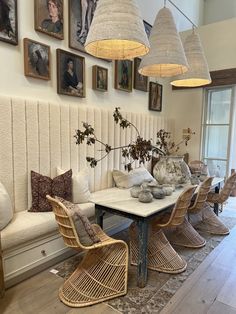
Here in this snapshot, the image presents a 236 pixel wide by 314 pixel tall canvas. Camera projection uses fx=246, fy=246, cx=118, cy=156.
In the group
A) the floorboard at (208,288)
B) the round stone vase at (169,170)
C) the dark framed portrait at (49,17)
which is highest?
the dark framed portrait at (49,17)

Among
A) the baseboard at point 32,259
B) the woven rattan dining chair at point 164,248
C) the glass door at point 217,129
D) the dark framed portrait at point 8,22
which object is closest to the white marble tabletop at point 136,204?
the woven rattan dining chair at point 164,248

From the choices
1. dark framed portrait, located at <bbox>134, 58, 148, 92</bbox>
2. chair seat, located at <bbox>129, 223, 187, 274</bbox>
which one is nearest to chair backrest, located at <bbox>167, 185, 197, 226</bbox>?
chair seat, located at <bbox>129, 223, 187, 274</bbox>

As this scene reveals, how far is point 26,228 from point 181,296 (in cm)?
145

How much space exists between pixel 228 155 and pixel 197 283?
333cm

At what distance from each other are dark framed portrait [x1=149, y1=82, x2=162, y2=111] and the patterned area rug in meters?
2.95

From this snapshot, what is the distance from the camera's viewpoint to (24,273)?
2246mm

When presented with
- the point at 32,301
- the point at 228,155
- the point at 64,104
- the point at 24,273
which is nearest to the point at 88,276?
the point at 32,301

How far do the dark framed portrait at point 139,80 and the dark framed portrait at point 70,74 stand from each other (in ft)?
4.23

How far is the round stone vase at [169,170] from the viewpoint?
2893mm

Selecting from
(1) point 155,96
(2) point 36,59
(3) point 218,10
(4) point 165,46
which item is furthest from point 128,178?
(3) point 218,10

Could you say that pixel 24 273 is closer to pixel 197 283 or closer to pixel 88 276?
pixel 88 276

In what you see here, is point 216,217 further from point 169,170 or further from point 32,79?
point 32,79

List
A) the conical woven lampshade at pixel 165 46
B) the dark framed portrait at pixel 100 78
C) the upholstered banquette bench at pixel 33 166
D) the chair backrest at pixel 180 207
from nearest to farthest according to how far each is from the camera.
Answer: the upholstered banquette bench at pixel 33 166
the chair backrest at pixel 180 207
the conical woven lampshade at pixel 165 46
the dark framed portrait at pixel 100 78

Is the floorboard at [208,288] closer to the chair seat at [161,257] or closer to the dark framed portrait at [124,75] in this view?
the chair seat at [161,257]
